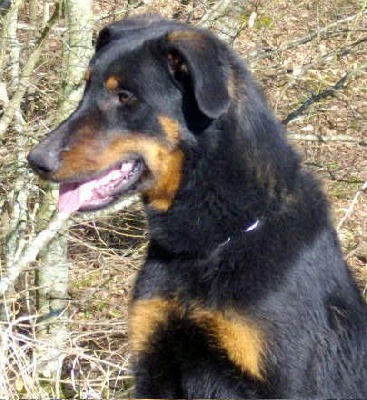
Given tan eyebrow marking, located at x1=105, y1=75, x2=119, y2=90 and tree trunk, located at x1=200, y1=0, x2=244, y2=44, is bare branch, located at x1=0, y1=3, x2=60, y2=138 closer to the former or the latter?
tree trunk, located at x1=200, y1=0, x2=244, y2=44

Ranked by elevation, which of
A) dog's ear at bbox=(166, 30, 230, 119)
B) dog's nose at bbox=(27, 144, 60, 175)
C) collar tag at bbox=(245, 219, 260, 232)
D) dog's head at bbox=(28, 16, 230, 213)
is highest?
dog's ear at bbox=(166, 30, 230, 119)

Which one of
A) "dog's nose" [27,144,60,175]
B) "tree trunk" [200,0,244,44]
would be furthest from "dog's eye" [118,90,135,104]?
"tree trunk" [200,0,244,44]

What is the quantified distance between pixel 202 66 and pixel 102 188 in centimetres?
86

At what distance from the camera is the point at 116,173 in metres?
4.46

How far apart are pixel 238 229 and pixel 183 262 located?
36 centimetres

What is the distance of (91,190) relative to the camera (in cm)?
458

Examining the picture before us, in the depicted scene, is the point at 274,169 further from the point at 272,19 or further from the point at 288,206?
the point at 272,19

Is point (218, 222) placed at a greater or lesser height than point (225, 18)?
greater

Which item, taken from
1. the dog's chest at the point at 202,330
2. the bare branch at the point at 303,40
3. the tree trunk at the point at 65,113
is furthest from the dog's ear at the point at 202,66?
the bare branch at the point at 303,40

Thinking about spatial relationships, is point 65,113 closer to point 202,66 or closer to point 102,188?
point 102,188

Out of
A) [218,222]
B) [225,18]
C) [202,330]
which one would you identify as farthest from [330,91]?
[202,330]

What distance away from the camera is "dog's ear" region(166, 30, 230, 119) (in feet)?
13.4

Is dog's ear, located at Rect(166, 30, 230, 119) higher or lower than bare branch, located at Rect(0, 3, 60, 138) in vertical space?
higher

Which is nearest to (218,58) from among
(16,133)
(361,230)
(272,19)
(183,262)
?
(183,262)
